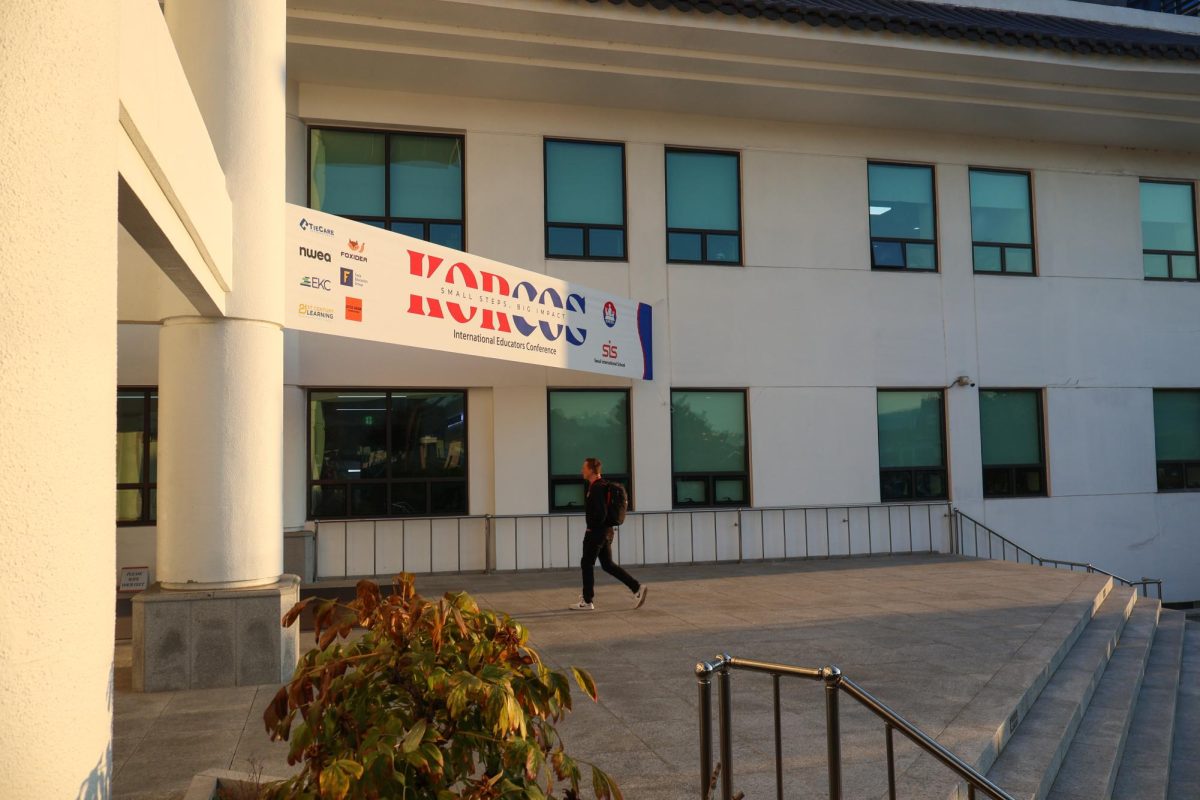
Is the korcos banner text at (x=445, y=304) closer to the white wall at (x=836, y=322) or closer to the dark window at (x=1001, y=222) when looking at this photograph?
the white wall at (x=836, y=322)

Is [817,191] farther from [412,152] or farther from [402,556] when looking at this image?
[402,556]

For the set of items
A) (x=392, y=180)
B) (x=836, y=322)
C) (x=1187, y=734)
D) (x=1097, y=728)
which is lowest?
(x=1187, y=734)

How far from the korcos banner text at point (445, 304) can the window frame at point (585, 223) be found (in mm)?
1160

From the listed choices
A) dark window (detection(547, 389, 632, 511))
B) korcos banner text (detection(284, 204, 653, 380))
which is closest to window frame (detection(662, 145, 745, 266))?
korcos banner text (detection(284, 204, 653, 380))

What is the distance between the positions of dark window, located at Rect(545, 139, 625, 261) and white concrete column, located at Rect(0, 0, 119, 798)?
12092mm

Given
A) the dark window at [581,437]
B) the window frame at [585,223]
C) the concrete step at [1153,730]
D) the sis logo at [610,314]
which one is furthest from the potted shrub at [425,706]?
the window frame at [585,223]

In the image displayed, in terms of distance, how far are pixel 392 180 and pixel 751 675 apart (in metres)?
9.84

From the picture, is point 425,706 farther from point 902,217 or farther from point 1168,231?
point 1168,231

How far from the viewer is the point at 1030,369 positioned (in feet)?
54.6

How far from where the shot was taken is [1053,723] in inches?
248

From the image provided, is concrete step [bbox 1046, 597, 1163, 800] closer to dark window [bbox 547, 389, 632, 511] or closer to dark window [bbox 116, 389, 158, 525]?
dark window [bbox 547, 389, 632, 511]

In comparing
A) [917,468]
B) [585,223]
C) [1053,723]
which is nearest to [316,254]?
[585,223]

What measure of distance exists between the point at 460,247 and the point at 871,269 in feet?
23.5

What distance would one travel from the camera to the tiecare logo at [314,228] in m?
8.60
